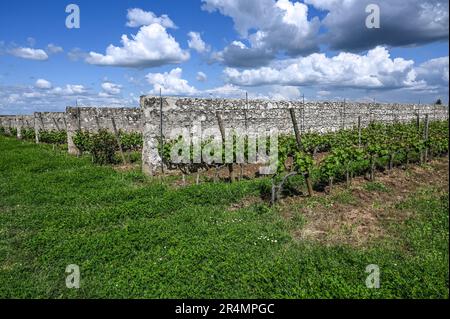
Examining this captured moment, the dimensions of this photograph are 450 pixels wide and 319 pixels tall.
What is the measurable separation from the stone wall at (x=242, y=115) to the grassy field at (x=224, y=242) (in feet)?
10.8

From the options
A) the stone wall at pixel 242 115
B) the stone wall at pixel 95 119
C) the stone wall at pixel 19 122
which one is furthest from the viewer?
the stone wall at pixel 19 122

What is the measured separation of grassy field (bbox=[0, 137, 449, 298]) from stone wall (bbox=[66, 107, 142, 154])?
30.8ft

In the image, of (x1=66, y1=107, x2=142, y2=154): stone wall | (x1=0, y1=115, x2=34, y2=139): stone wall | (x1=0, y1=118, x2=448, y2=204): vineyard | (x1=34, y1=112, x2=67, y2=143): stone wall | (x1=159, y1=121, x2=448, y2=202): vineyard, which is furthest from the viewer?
(x1=0, y1=115, x2=34, y2=139): stone wall

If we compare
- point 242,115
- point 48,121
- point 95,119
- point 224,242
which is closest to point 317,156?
point 242,115

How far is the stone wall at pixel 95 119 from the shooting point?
17328 mm

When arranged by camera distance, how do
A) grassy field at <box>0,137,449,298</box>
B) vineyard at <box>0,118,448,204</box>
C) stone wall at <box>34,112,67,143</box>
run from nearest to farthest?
grassy field at <box>0,137,449,298</box> → vineyard at <box>0,118,448,204</box> → stone wall at <box>34,112,67,143</box>

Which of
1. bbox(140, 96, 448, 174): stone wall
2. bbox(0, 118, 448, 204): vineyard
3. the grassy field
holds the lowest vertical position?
the grassy field

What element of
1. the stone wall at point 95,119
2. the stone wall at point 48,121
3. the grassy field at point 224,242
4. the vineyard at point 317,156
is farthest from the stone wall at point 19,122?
the grassy field at point 224,242

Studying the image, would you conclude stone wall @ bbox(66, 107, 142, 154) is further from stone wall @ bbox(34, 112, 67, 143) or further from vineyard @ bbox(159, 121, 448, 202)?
stone wall @ bbox(34, 112, 67, 143)

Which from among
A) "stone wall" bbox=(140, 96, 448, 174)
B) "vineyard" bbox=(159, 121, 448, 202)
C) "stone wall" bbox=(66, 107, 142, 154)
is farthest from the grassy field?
"stone wall" bbox=(66, 107, 142, 154)

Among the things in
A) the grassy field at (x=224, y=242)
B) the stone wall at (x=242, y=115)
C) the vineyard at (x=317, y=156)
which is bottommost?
the grassy field at (x=224, y=242)

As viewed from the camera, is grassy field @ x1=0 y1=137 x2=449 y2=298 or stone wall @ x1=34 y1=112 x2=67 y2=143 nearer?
grassy field @ x1=0 y1=137 x2=449 y2=298

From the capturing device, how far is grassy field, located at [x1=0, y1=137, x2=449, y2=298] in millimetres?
4125

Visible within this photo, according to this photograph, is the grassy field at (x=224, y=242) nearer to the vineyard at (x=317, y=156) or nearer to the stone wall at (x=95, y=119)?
the vineyard at (x=317, y=156)
